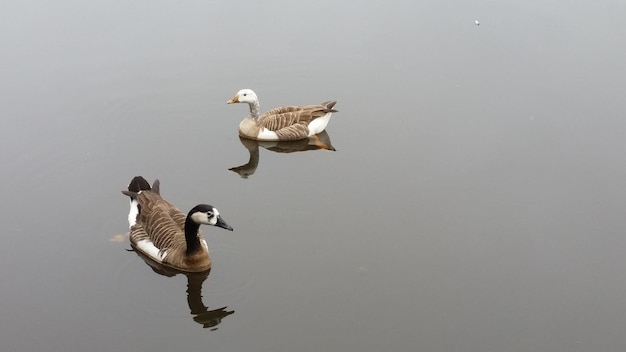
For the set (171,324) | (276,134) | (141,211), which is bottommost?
(171,324)

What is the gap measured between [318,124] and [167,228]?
358 centimetres

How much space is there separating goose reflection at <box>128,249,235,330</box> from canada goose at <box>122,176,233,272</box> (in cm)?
7

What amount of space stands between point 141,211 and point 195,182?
132cm

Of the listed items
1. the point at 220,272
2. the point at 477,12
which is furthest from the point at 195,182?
→ the point at 477,12

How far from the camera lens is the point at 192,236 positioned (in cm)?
950

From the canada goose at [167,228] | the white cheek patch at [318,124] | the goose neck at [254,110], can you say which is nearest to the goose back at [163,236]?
the canada goose at [167,228]

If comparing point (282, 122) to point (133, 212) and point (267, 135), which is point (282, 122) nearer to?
point (267, 135)

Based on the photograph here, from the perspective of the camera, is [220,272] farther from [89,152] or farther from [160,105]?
[160,105]

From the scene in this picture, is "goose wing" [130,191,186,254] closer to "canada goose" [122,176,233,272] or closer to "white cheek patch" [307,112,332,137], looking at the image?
"canada goose" [122,176,233,272]

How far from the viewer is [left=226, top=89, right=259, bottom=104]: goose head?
12664 millimetres

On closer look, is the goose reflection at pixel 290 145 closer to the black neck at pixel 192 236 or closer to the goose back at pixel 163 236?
the goose back at pixel 163 236

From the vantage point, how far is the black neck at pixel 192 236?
946 cm

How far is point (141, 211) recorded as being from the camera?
1020 cm

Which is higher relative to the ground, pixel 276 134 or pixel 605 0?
pixel 605 0
